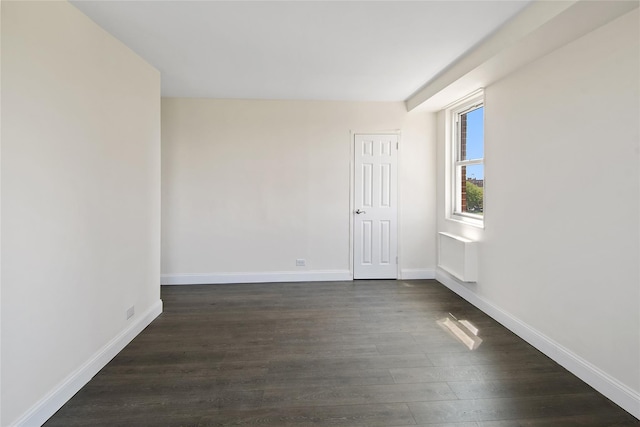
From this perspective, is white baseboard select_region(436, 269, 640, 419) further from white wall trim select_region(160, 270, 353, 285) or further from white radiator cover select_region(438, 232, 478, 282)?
white wall trim select_region(160, 270, 353, 285)

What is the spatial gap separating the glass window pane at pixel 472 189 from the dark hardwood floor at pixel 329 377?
127 centimetres

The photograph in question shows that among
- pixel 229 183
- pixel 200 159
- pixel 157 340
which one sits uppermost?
pixel 200 159

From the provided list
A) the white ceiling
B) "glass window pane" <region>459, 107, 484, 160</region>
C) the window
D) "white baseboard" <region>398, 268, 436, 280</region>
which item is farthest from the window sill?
the white ceiling

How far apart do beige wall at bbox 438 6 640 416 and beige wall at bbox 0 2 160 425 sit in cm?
346

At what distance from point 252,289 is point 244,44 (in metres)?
2.93

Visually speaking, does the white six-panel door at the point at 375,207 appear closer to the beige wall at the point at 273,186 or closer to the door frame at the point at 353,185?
the door frame at the point at 353,185

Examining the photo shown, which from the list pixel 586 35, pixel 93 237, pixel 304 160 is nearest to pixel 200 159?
pixel 304 160

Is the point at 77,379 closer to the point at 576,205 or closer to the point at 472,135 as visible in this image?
the point at 576,205

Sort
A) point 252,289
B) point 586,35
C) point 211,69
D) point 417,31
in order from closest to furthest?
point 586,35, point 417,31, point 211,69, point 252,289

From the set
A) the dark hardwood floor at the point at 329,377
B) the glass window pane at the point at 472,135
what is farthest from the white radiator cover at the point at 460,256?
the glass window pane at the point at 472,135

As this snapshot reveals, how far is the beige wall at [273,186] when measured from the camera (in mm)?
4453

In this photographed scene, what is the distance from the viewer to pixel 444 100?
12.9 ft

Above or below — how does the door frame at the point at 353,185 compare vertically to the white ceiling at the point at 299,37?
below

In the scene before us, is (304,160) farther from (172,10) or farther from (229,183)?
(172,10)
